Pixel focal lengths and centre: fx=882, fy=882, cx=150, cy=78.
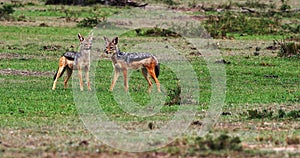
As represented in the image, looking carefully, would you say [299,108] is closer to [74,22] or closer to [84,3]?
[74,22]

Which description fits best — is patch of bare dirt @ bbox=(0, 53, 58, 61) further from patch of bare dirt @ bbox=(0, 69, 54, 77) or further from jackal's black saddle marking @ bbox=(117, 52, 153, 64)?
jackal's black saddle marking @ bbox=(117, 52, 153, 64)

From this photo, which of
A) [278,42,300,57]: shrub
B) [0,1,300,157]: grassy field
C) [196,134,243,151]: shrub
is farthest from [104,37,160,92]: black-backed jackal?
[278,42,300,57]: shrub

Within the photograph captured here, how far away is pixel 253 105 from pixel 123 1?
27.9 m

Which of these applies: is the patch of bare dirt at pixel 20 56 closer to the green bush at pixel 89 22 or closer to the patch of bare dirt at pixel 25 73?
the patch of bare dirt at pixel 25 73

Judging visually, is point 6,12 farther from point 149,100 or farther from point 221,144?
point 221,144

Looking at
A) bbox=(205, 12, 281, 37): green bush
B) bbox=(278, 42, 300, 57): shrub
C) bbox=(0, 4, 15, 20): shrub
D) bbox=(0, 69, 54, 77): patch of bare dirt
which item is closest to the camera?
bbox=(0, 69, 54, 77): patch of bare dirt

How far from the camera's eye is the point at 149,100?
17297mm

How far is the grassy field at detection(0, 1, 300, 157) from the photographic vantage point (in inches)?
434

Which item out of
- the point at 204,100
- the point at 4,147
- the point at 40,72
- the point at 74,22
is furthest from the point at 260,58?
the point at 4,147

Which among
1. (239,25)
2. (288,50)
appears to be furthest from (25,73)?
(239,25)

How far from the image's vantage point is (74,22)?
36.0 meters

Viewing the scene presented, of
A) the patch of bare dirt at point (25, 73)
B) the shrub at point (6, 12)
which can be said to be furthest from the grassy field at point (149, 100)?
the shrub at point (6, 12)

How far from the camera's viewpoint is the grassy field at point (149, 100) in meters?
11.0

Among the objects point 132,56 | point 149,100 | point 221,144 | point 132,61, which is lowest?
point 149,100
